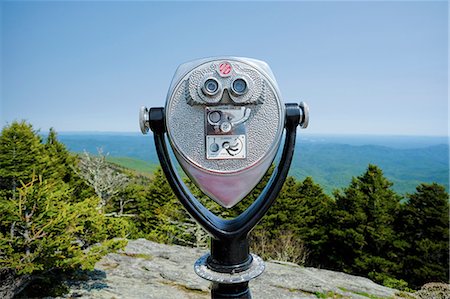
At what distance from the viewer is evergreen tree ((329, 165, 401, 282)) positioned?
41.9 feet

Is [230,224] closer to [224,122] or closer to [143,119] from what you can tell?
[224,122]

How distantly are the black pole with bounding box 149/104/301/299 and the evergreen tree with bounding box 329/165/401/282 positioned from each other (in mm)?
12645

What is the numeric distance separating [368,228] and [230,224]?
12.8 metres

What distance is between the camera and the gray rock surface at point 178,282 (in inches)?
217

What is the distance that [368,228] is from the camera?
12969 mm

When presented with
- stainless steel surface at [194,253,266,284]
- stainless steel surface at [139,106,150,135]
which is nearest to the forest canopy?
stainless steel surface at [139,106,150,135]

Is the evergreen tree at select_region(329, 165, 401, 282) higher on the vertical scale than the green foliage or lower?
lower

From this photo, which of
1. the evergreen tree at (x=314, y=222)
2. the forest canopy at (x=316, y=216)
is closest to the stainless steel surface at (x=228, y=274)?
the forest canopy at (x=316, y=216)

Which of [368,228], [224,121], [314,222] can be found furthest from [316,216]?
[224,121]

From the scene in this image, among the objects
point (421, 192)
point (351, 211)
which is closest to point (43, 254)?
point (351, 211)

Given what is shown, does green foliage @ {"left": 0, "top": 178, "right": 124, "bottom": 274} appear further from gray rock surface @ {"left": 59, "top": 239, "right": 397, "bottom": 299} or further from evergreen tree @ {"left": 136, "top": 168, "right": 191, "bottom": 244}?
evergreen tree @ {"left": 136, "top": 168, "right": 191, "bottom": 244}

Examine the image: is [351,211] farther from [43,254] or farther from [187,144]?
[187,144]

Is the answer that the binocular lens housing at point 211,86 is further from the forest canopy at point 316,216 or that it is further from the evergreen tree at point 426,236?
the evergreen tree at point 426,236

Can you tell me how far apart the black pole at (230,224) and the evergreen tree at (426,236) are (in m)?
13.0
